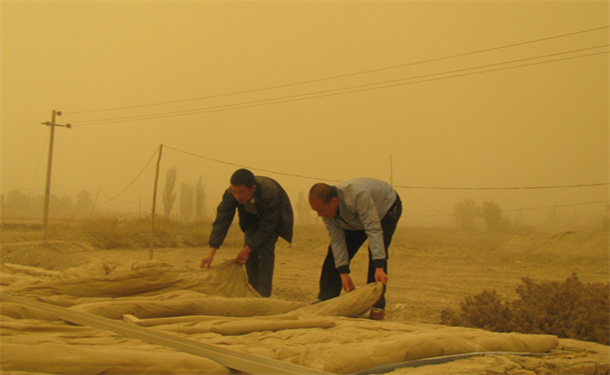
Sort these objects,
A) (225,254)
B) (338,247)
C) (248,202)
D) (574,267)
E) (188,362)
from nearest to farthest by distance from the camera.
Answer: (188,362)
(338,247)
(248,202)
(574,267)
(225,254)

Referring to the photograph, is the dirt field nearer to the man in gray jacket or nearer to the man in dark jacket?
the man in gray jacket

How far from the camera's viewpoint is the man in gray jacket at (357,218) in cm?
397

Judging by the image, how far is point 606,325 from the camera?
13.1ft

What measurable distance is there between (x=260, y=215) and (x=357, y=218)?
112cm

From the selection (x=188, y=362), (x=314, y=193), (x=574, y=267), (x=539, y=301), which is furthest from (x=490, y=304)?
(x=574, y=267)

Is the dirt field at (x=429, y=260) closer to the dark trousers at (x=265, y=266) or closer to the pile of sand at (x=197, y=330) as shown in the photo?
the dark trousers at (x=265, y=266)

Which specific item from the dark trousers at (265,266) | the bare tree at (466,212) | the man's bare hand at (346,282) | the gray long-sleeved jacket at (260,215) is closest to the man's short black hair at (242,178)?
the gray long-sleeved jacket at (260,215)

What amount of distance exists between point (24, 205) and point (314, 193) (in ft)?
63.0

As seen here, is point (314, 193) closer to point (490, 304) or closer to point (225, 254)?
point (490, 304)

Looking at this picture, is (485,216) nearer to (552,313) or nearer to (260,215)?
(552,313)

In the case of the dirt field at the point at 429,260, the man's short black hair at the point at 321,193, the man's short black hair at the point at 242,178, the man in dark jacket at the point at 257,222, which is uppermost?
the man's short black hair at the point at 242,178

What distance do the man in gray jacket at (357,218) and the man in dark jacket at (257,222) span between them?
656 millimetres

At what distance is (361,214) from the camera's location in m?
4.02

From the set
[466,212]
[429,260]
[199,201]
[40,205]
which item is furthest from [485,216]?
[40,205]
